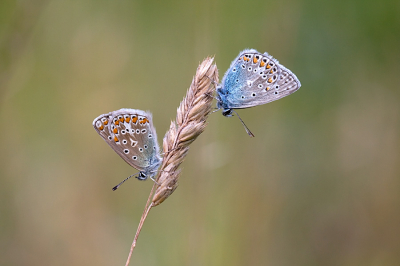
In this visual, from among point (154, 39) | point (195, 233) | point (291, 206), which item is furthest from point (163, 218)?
point (154, 39)

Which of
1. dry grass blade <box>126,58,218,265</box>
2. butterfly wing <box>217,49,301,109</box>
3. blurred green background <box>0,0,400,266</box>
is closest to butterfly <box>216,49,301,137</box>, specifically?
butterfly wing <box>217,49,301,109</box>

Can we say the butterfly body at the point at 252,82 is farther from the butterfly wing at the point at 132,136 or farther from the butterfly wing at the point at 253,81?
the butterfly wing at the point at 132,136

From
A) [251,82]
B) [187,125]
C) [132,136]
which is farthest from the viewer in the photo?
[251,82]

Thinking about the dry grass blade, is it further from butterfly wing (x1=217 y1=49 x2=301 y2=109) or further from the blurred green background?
the blurred green background

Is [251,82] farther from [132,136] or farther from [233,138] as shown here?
[132,136]

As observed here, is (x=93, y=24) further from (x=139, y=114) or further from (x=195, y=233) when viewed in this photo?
(x=195, y=233)

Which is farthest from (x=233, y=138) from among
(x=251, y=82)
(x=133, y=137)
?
(x=133, y=137)

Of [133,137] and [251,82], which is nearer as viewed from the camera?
[133,137]
